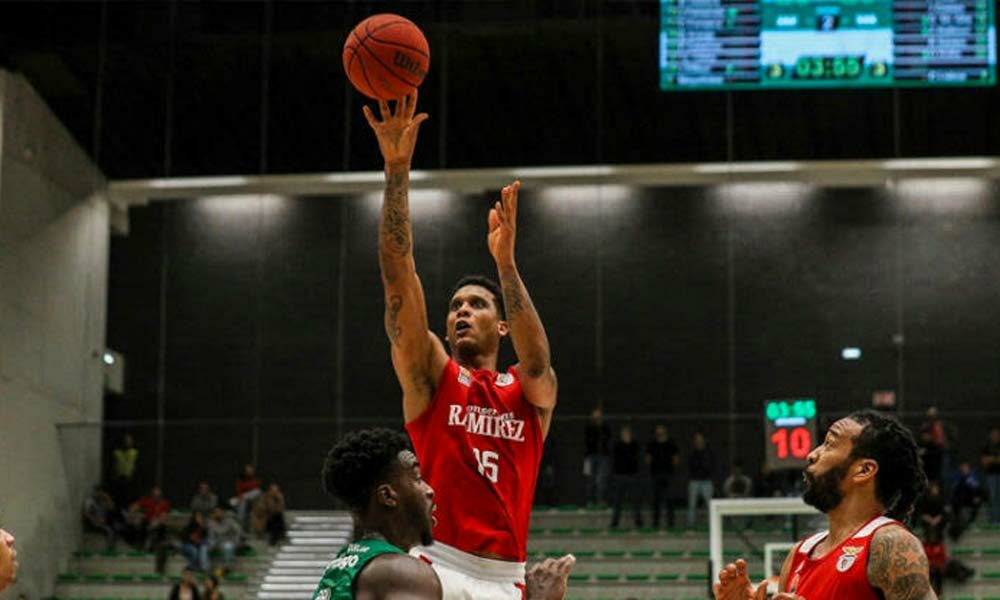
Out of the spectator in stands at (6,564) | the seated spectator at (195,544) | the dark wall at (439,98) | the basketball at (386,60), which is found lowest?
the seated spectator at (195,544)

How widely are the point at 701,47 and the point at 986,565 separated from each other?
784cm

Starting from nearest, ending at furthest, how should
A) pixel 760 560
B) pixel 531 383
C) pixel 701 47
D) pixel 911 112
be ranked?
1. pixel 531 383
2. pixel 760 560
3. pixel 701 47
4. pixel 911 112

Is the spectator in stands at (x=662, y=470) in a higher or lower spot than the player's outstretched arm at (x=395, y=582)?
lower

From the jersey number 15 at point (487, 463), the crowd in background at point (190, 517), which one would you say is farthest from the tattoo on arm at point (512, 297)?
the crowd in background at point (190, 517)

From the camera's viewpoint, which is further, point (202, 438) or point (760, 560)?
point (202, 438)

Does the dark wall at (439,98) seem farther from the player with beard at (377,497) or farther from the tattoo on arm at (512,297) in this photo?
the player with beard at (377,497)

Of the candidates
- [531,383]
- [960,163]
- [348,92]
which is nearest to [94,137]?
[348,92]

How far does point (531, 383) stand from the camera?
7.67 metres

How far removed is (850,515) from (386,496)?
2.25 m

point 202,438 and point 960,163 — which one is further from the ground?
point 960,163

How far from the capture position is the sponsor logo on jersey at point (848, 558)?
21.3 ft

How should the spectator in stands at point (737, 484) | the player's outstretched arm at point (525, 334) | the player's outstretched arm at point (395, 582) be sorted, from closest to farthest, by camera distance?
the player's outstretched arm at point (395, 582) < the player's outstretched arm at point (525, 334) < the spectator in stands at point (737, 484)

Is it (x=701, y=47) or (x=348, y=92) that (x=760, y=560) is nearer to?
(x=701, y=47)

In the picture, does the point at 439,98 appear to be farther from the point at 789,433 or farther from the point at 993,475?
the point at 993,475
